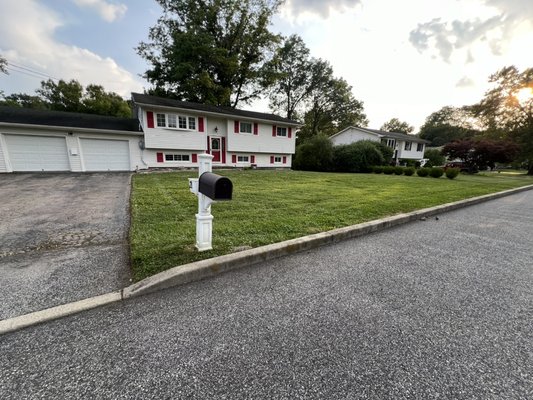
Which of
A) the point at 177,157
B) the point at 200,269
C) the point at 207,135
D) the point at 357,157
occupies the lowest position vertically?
the point at 200,269

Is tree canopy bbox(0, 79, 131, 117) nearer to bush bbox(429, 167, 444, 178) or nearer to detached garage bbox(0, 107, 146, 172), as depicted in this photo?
detached garage bbox(0, 107, 146, 172)

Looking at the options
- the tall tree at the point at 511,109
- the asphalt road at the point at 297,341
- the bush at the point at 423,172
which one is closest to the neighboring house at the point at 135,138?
the bush at the point at 423,172

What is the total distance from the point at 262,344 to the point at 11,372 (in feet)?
5.18

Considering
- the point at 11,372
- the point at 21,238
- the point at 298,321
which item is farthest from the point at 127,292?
the point at 21,238

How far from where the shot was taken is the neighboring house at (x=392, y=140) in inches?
1153

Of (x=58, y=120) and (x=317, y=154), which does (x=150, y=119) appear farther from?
(x=317, y=154)

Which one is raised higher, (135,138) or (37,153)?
(135,138)

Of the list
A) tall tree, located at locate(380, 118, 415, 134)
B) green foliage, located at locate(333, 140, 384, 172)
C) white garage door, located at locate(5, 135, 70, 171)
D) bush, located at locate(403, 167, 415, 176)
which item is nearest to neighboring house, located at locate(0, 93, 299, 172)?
white garage door, located at locate(5, 135, 70, 171)

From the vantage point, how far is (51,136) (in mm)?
12047

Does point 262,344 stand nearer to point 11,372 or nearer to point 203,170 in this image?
point 11,372

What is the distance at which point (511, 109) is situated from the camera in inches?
987

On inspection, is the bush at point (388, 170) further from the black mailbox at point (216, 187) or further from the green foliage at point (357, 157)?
the black mailbox at point (216, 187)

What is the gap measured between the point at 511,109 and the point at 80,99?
49925 mm

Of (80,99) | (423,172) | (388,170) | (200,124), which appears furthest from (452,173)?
(80,99)
